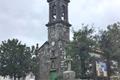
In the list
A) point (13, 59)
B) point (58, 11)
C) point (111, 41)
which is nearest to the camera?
point (111, 41)

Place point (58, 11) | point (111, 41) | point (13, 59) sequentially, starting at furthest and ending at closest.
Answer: point (58, 11) → point (13, 59) → point (111, 41)

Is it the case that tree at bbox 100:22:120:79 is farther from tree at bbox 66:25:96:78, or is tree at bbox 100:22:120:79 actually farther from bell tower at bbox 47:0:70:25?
bell tower at bbox 47:0:70:25

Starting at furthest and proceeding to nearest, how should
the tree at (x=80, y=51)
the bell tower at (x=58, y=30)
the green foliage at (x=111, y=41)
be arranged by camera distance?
the bell tower at (x=58, y=30) < the tree at (x=80, y=51) < the green foliage at (x=111, y=41)

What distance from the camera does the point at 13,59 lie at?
5156 cm

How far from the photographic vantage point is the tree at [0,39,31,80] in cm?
5147

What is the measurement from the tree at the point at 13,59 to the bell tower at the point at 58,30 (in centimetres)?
499

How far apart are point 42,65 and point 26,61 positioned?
5550 millimetres

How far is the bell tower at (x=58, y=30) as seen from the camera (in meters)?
53.9

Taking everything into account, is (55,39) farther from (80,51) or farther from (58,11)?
(80,51)

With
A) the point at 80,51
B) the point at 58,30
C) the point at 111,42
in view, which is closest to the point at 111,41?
the point at 111,42

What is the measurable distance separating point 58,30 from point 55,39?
1.74m

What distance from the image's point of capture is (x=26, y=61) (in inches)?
2063

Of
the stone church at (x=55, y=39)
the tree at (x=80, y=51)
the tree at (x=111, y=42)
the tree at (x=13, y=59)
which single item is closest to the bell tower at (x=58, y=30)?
the stone church at (x=55, y=39)

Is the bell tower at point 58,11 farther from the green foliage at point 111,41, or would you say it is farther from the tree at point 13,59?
the green foliage at point 111,41
